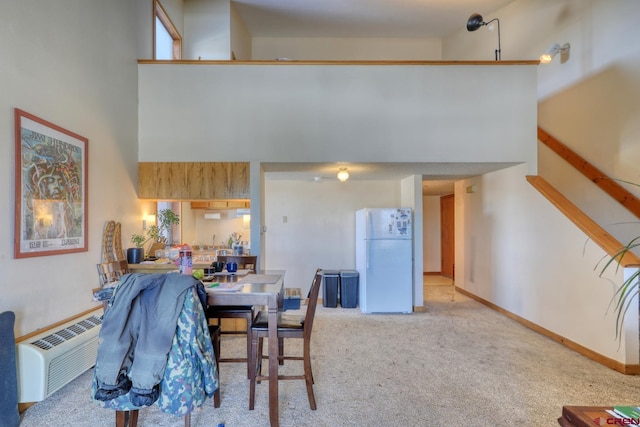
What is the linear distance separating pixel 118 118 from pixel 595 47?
19.8 ft

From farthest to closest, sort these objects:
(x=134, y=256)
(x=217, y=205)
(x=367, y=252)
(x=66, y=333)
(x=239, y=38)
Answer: (x=239, y=38), (x=217, y=205), (x=367, y=252), (x=134, y=256), (x=66, y=333)

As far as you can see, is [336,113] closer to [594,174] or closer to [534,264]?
[534,264]

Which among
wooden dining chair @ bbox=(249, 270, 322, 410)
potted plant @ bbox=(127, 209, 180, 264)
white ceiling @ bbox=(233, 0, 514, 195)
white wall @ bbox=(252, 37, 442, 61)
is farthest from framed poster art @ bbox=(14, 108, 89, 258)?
white wall @ bbox=(252, 37, 442, 61)

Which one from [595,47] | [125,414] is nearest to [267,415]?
[125,414]

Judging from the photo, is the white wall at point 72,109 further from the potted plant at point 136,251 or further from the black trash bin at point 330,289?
the black trash bin at point 330,289

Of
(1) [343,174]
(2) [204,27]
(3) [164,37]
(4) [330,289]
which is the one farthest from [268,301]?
(2) [204,27]

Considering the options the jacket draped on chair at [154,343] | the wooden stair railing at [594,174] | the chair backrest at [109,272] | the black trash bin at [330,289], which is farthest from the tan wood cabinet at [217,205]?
the wooden stair railing at [594,174]

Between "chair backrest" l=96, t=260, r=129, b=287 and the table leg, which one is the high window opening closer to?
"chair backrest" l=96, t=260, r=129, b=287

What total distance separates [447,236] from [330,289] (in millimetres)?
3920

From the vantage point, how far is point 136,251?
356 cm

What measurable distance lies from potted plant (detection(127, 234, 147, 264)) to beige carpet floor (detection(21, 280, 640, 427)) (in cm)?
117

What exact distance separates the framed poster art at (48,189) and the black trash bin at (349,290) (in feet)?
10.9

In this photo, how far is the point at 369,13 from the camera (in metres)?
5.55

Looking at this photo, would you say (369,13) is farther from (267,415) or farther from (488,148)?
(267,415)
